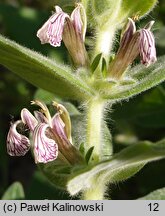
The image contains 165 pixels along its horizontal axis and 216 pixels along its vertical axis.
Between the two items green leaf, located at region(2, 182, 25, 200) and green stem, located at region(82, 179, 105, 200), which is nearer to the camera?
green stem, located at region(82, 179, 105, 200)

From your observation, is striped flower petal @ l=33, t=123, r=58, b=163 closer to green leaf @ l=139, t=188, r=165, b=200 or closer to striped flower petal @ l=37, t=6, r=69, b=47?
striped flower petal @ l=37, t=6, r=69, b=47

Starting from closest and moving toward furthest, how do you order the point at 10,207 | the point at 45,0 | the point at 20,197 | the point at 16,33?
the point at 10,207
the point at 20,197
the point at 16,33
the point at 45,0

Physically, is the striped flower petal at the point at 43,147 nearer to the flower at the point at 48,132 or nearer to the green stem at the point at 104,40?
the flower at the point at 48,132

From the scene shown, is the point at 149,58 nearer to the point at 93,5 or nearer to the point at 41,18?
the point at 93,5

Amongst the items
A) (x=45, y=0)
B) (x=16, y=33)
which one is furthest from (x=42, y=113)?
(x=45, y=0)

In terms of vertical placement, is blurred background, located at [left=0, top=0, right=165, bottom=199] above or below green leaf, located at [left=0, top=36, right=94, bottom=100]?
above

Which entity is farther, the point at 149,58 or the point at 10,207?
the point at 10,207

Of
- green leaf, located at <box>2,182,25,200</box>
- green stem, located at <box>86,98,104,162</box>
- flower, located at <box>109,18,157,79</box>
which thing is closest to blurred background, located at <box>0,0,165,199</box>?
green leaf, located at <box>2,182,25,200</box>
